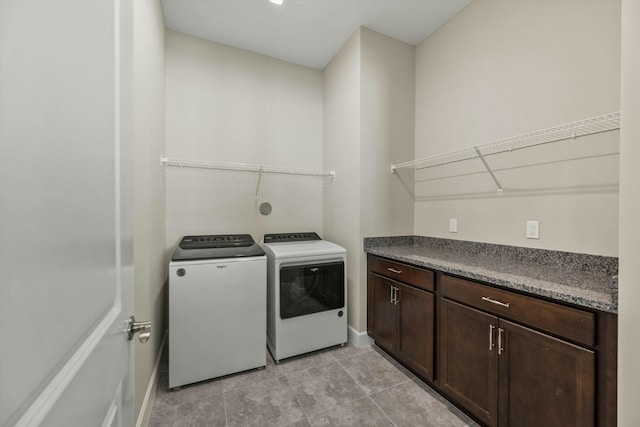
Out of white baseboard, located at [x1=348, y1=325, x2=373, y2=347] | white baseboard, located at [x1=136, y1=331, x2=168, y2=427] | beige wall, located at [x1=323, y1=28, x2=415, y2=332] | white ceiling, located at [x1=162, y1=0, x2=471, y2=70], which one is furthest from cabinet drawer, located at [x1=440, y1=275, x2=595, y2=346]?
white ceiling, located at [x1=162, y1=0, x2=471, y2=70]

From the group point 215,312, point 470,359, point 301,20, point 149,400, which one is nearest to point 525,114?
point 470,359

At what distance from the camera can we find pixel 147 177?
1.55 meters

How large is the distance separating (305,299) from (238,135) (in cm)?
173

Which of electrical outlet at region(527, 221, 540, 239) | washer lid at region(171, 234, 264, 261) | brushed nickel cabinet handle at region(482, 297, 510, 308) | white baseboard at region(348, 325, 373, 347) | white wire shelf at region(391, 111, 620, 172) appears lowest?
white baseboard at region(348, 325, 373, 347)

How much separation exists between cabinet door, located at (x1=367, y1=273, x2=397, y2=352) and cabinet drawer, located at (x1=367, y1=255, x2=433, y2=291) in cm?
7

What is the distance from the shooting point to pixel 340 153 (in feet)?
8.59

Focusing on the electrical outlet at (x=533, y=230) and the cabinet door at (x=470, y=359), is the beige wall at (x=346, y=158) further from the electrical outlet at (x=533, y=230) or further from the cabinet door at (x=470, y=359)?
the electrical outlet at (x=533, y=230)

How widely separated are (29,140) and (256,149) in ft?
8.05

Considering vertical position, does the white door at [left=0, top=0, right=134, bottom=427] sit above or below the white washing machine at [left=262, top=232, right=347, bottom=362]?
above

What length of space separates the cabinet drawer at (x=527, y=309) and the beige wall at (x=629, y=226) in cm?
11

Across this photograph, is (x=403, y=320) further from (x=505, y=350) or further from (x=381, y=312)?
(x=505, y=350)

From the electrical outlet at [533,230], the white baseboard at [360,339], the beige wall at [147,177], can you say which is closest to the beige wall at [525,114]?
the electrical outlet at [533,230]

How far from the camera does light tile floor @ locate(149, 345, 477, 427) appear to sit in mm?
1532

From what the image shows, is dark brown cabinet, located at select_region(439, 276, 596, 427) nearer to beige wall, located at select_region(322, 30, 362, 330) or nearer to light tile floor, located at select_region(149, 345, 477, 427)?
light tile floor, located at select_region(149, 345, 477, 427)
